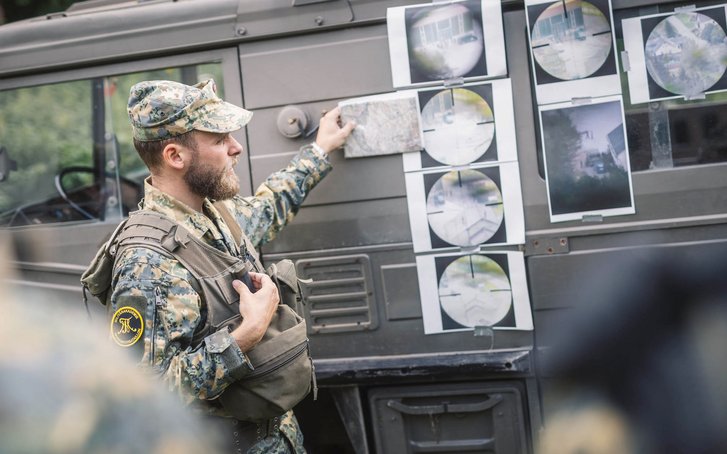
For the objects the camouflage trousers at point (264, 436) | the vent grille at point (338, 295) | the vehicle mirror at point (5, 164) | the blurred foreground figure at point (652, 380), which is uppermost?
the vehicle mirror at point (5, 164)

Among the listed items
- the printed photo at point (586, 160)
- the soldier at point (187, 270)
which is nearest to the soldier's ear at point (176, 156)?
the soldier at point (187, 270)

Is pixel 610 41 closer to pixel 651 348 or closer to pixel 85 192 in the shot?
pixel 651 348

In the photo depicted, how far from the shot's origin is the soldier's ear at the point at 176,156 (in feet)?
8.45

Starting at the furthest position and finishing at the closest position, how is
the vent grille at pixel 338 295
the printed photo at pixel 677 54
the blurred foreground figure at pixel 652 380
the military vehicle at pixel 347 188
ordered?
the vent grille at pixel 338 295, the military vehicle at pixel 347 188, the printed photo at pixel 677 54, the blurred foreground figure at pixel 652 380


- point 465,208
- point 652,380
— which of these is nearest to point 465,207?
point 465,208

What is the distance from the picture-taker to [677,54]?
286 centimetres

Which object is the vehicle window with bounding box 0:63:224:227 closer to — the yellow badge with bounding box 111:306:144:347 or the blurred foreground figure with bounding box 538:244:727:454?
the yellow badge with bounding box 111:306:144:347

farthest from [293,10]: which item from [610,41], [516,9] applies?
[610,41]

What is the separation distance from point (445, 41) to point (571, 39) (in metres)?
0.42

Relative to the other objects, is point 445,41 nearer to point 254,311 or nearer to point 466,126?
point 466,126

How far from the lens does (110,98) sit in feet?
11.3

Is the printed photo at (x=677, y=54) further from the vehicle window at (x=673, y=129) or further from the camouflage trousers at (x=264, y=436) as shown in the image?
the camouflage trousers at (x=264, y=436)

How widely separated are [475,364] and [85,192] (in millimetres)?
1666

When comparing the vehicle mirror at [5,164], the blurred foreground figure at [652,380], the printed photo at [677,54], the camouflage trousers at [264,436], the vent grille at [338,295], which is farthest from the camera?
the vehicle mirror at [5,164]
